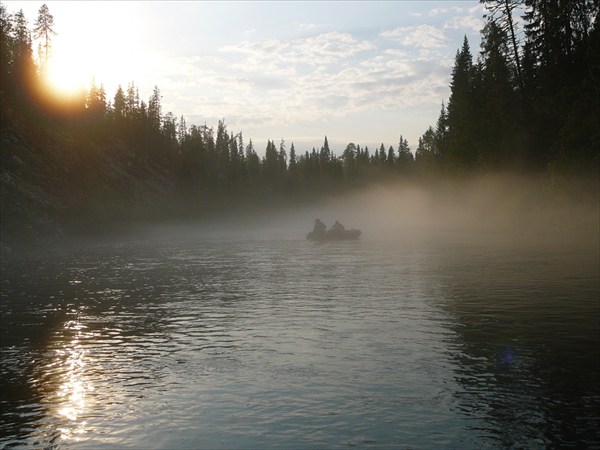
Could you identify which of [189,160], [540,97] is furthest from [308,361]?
[189,160]

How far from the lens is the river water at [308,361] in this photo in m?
13.1

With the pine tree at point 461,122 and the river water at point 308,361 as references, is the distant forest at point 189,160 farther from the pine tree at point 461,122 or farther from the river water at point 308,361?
the river water at point 308,361

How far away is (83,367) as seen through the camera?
18422 mm

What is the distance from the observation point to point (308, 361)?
1852 cm

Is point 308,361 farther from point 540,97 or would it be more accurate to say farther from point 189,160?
point 189,160

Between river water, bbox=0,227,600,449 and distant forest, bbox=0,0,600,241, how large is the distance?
1075 inches

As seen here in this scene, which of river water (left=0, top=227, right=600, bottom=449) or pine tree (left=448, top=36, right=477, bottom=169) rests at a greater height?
pine tree (left=448, top=36, right=477, bottom=169)

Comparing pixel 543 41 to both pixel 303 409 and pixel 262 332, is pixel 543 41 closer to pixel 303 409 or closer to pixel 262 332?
pixel 262 332

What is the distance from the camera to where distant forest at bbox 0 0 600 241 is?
192ft

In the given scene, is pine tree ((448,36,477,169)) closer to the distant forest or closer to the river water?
the distant forest

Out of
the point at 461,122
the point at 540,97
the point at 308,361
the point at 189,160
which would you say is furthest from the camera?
the point at 189,160

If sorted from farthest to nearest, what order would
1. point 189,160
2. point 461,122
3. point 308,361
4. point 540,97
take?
point 189,160 → point 461,122 → point 540,97 → point 308,361

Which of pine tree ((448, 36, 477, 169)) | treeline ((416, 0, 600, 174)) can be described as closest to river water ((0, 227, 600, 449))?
treeline ((416, 0, 600, 174))

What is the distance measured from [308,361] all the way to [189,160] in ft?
515
